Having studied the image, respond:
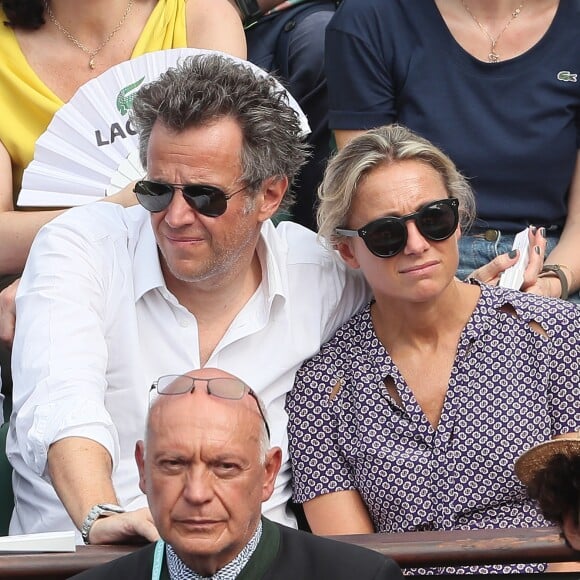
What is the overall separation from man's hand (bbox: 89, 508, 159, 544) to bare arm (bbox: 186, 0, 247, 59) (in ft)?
6.09

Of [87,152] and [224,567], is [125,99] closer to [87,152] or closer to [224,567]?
[87,152]

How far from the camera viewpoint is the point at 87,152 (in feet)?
12.1

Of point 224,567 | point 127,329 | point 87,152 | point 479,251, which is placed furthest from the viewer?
point 479,251

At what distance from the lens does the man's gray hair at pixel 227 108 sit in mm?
3125

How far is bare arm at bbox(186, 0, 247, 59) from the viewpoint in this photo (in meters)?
3.95

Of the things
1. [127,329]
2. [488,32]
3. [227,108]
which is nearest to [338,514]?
[127,329]

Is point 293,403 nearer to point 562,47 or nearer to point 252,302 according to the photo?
point 252,302

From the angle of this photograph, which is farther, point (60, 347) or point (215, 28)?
point (215, 28)

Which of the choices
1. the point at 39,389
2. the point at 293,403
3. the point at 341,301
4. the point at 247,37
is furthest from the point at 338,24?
the point at 39,389

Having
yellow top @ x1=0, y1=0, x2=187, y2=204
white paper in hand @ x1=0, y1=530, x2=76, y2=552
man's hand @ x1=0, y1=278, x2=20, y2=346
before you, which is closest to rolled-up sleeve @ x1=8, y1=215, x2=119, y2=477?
man's hand @ x1=0, y1=278, x2=20, y2=346

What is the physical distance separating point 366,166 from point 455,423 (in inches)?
25.0

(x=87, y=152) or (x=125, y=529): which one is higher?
(x=87, y=152)

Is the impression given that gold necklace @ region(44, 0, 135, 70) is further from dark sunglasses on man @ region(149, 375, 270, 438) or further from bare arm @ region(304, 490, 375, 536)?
dark sunglasses on man @ region(149, 375, 270, 438)

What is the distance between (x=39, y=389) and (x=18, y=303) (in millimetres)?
358
